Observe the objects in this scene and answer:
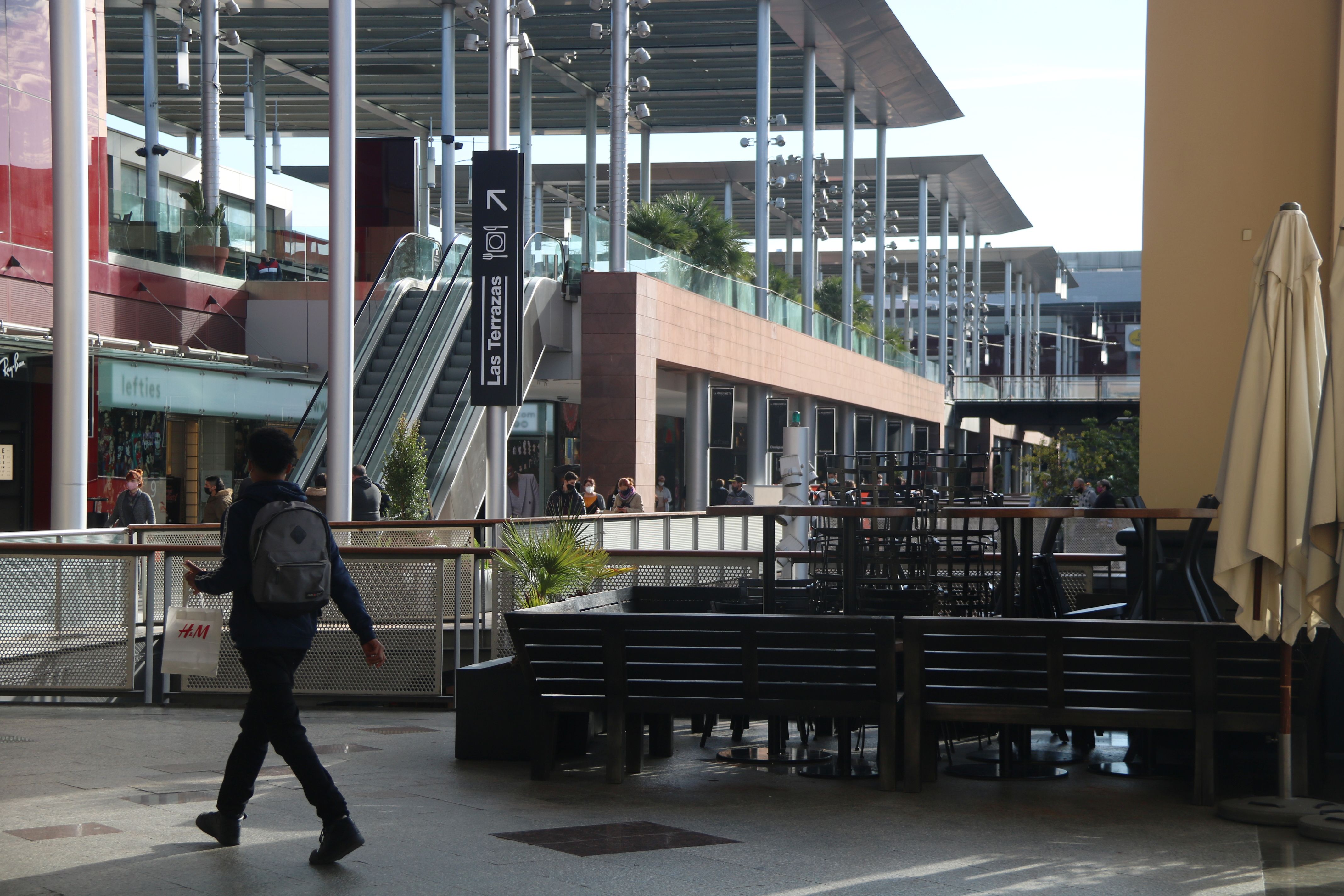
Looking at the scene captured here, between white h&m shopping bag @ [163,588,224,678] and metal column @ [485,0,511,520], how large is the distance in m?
6.82

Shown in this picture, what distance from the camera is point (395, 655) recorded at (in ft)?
32.2

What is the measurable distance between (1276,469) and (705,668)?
99.3 inches

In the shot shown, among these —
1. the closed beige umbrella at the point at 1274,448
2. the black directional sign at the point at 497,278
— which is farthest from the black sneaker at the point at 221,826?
the black directional sign at the point at 497,278

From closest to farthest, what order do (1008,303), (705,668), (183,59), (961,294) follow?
(705,668) < (183,59) < (961,294) < (1008,303)

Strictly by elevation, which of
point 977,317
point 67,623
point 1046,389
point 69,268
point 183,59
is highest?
point 183,59

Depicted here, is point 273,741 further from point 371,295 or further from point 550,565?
point 371,295

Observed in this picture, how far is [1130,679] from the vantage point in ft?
20.9

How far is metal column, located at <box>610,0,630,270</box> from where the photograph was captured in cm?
2452

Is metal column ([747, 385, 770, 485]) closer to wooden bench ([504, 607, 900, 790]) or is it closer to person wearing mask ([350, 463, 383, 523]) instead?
person wearing mask ([350, 463, 383, 523])

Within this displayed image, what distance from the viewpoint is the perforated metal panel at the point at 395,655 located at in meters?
9.80

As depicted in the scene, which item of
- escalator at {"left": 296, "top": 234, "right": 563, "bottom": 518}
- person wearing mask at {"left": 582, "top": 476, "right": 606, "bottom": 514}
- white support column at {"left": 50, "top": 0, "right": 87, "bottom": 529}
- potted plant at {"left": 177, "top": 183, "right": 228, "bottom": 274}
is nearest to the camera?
white support column at {"left": 50, "top": 0, "right": 87, "bottom": 529}

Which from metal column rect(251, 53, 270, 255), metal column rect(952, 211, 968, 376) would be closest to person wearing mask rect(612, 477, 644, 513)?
metal column rect(251, 53, 270, 255)

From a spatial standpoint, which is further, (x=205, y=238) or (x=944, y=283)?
(x=944, y=283)

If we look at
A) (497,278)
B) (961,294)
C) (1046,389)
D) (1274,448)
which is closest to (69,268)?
(497,278)
